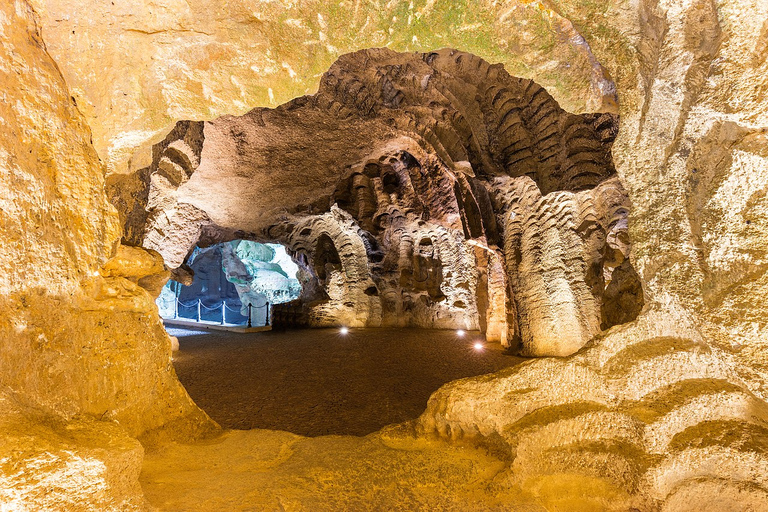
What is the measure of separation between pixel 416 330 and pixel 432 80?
5.27 meters

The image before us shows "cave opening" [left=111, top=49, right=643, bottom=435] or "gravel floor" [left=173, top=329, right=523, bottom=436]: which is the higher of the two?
"cave opening" [left=111, top=49, right=643, bottom=435]

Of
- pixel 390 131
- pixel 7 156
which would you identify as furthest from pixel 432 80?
pixel 7 156

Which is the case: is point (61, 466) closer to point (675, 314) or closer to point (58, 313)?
point (58, 313)

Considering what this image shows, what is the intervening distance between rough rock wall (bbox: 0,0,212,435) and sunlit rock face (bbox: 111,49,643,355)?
183 centimetres

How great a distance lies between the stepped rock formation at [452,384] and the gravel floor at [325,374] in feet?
4.71

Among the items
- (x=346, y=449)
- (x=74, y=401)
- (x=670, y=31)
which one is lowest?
(x=346, y=449)

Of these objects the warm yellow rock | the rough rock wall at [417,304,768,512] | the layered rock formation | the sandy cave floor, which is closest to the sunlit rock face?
the layered rock formation

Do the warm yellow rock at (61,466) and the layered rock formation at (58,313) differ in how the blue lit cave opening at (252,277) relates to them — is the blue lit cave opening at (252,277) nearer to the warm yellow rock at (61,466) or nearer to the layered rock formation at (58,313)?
the layered rock formation at (58,313)

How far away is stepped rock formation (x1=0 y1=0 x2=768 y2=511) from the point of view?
1.57 m

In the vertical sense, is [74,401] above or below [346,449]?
above

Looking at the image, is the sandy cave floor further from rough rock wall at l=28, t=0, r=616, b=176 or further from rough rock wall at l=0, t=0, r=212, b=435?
rough rock wall at l=28, t=0, r=616, b=176

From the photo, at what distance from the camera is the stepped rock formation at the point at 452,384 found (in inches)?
61.8

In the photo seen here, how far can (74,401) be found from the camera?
1912 millimetres

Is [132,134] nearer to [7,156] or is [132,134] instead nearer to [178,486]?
[7,156]
